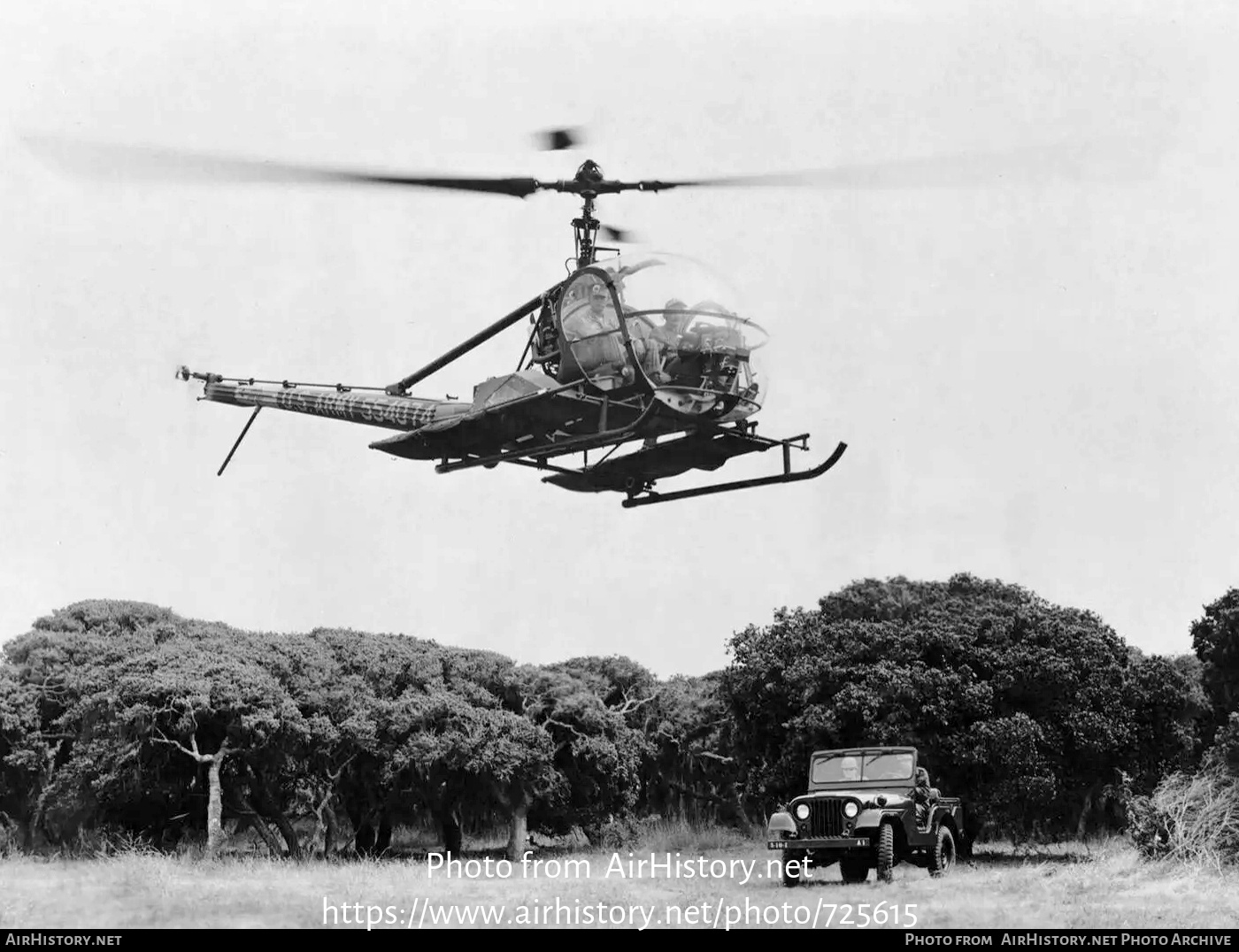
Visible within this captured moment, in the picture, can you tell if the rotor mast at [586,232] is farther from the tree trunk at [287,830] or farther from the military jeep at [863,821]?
the tree trunk at [287,830]

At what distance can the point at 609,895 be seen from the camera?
46.0 ft

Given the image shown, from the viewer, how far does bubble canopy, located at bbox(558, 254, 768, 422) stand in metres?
12.6

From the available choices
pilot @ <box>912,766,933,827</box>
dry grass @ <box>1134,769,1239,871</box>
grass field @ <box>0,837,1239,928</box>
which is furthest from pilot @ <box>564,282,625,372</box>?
dry grass @ <box>1134,769,1239,871</box>

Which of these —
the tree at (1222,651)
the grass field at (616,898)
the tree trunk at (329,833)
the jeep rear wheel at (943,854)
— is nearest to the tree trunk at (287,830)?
the tree trunk at (329,833)

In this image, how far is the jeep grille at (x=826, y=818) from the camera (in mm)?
15062

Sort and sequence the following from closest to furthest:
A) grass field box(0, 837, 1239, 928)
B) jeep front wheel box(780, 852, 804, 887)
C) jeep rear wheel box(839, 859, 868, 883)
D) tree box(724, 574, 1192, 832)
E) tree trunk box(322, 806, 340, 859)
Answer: grass field box(0, 837, 1239, 928), jeep front wheel box(780, 852, 804, 887), jeep rear wheel box(839, 859, 868, 883), tree box(724, 574, 1192, 832), tree trunk box(322, 806, 340, 859)

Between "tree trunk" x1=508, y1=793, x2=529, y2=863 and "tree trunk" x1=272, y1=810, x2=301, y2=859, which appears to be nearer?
"tree trunk" x1=272, y1=810, x2=301, y2=859

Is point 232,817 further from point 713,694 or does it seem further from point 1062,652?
point 1062,652

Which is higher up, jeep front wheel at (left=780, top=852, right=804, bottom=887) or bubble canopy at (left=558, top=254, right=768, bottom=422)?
bubble canopy at (left=558, top=254, right=768, bottom=422)

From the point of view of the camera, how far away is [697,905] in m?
13.1

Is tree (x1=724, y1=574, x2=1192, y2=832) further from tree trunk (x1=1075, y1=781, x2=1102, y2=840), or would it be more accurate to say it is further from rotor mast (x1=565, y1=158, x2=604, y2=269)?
rotor mast (x1=565, y1=158, x2=604, y2=269)

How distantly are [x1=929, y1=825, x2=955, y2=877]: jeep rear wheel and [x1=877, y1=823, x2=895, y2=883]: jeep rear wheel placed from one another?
0.93 meters

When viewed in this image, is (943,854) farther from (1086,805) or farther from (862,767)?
(1086,805)

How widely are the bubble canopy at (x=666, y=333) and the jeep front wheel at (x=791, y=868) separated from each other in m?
5.36
